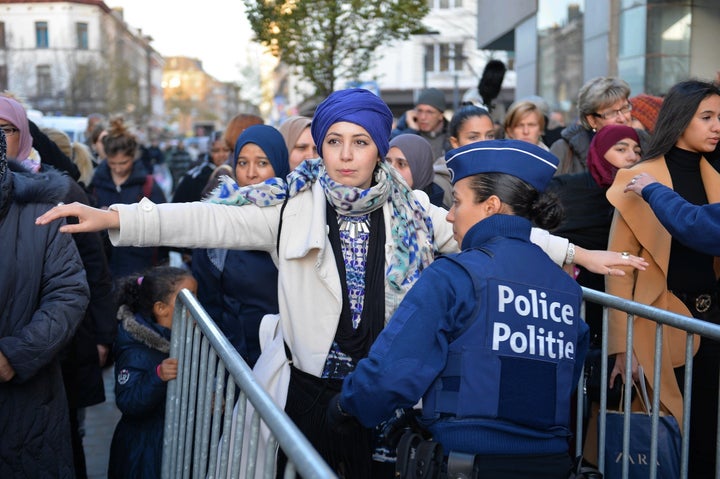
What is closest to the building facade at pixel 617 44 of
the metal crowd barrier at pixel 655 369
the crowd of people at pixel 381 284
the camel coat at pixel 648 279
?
the crowd of people at pixel 381 284

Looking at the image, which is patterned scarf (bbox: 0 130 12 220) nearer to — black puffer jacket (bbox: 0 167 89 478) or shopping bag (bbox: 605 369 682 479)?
black puffer jacket (bbox: 0 167 89 478)

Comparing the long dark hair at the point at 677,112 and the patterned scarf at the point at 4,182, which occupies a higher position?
the long dark hair at the point at 677,112

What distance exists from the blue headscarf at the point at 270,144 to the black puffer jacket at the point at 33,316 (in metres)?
1.37

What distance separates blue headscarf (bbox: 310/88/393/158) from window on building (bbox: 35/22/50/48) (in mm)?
48586

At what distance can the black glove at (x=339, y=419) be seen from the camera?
112 inches

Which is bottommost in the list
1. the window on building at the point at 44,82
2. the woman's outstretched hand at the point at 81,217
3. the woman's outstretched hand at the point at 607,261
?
the woman's outstretched hand at the point at 607,261

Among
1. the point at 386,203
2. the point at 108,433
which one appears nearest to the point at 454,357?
the point at 386,203

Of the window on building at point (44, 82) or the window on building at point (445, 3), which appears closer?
the window on building at point (445, 3)

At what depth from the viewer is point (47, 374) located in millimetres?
3834

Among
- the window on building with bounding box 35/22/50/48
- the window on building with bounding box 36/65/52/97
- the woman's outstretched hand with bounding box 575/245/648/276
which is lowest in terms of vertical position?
the woman's outstretched hand with bounding box 575/245/648/276

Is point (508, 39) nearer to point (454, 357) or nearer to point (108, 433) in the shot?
point (108, 433)

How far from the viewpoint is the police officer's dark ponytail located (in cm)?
284

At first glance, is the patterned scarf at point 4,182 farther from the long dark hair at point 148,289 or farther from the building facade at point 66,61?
the building facade at point 66,61

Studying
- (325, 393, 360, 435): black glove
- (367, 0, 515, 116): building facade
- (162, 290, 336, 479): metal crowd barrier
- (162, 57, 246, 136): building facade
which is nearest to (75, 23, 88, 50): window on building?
(367, 0, 515, 116): building facade
